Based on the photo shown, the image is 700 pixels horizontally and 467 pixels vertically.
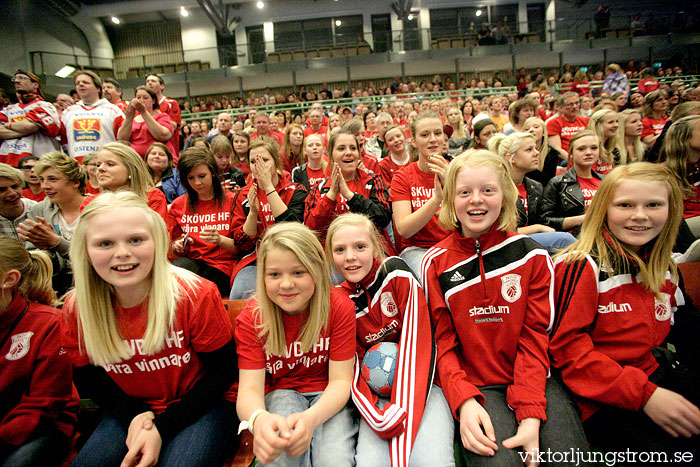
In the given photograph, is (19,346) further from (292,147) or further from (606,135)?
(606,135)

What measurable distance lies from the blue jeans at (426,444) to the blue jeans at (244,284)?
1340mm

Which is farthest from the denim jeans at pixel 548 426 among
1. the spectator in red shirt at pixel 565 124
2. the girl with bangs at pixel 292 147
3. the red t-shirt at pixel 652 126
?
the red t-shirt at pixel 652 126

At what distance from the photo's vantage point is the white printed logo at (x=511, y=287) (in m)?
1.53

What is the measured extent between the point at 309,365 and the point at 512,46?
18557 mm

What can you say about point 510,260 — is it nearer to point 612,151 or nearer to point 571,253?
point 571,253

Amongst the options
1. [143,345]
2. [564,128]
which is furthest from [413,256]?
[564,128]

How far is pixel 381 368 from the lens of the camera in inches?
60.7

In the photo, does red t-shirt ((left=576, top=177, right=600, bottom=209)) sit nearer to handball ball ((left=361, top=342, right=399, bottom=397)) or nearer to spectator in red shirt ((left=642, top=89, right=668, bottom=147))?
handball ball ((left=361, top=342, right=399, bottom=397))

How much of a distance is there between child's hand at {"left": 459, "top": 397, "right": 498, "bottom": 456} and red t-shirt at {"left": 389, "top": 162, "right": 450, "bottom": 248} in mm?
1304

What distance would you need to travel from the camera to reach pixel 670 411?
1238mm

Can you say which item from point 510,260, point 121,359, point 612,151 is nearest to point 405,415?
point 510,260

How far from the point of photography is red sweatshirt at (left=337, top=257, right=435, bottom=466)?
1.36 metres

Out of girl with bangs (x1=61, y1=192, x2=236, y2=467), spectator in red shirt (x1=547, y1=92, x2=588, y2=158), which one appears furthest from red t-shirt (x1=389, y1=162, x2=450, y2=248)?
spectator in red shirt (x1=547, y1=92, x2=588, y2=158)

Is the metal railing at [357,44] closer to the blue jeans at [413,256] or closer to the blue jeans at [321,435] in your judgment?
the blue jeans at [413,256]
